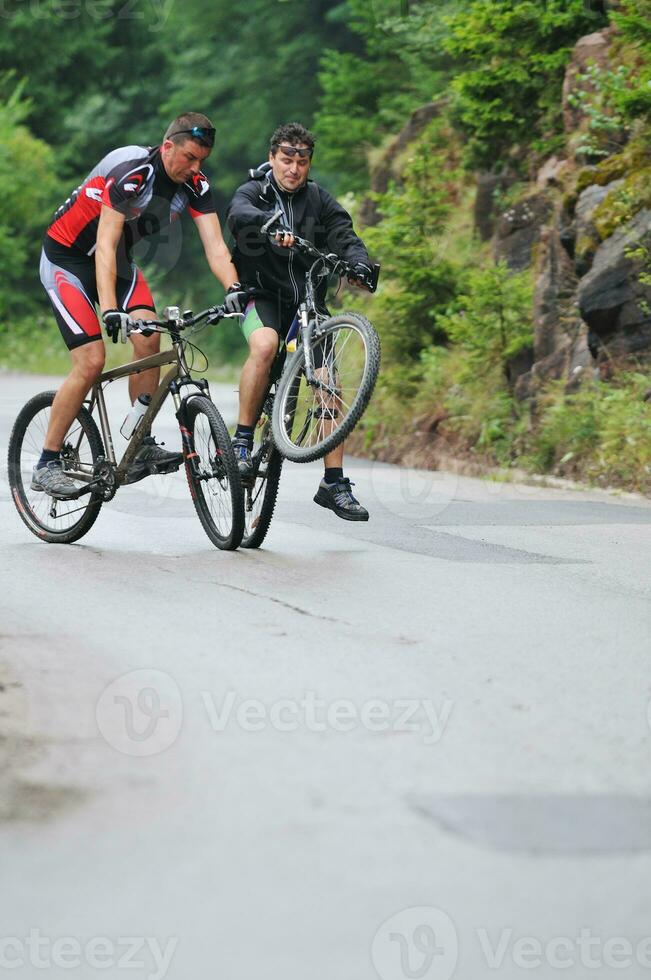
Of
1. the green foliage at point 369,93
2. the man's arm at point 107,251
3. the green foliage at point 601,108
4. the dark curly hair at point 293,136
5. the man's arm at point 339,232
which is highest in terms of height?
the green foliage at point 369,93

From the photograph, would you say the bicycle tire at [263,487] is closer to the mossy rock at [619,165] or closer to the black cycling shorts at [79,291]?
the black cycling shorts at [79,291]

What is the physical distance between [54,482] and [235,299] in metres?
1.26

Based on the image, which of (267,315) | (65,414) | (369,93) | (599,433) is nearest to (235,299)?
(267,315)

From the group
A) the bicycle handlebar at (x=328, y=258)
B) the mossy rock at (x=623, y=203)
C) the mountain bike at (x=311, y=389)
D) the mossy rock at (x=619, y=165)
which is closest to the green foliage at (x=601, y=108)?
the mossy rock at (x=619, y=165)

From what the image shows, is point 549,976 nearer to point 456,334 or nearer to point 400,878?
point 400,878

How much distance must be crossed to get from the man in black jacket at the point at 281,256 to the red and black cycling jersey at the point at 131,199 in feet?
0.77

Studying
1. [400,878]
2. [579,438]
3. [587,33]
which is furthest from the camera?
[587,33]

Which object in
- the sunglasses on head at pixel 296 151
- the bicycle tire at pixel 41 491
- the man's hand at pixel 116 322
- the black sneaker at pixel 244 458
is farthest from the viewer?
the bicycle tire at pixel 41 491

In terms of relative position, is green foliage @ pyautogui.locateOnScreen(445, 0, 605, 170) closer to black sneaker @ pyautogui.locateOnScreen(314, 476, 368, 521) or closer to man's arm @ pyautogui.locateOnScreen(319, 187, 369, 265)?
man's arm @ pyautogui.locateOnScreen(319, 187, 369, 265)

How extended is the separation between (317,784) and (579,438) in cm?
933

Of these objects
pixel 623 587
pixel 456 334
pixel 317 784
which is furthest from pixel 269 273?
pixel 456 334

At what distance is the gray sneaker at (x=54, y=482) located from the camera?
813cm

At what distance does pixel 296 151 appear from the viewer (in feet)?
26.6

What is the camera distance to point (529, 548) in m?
8.55
